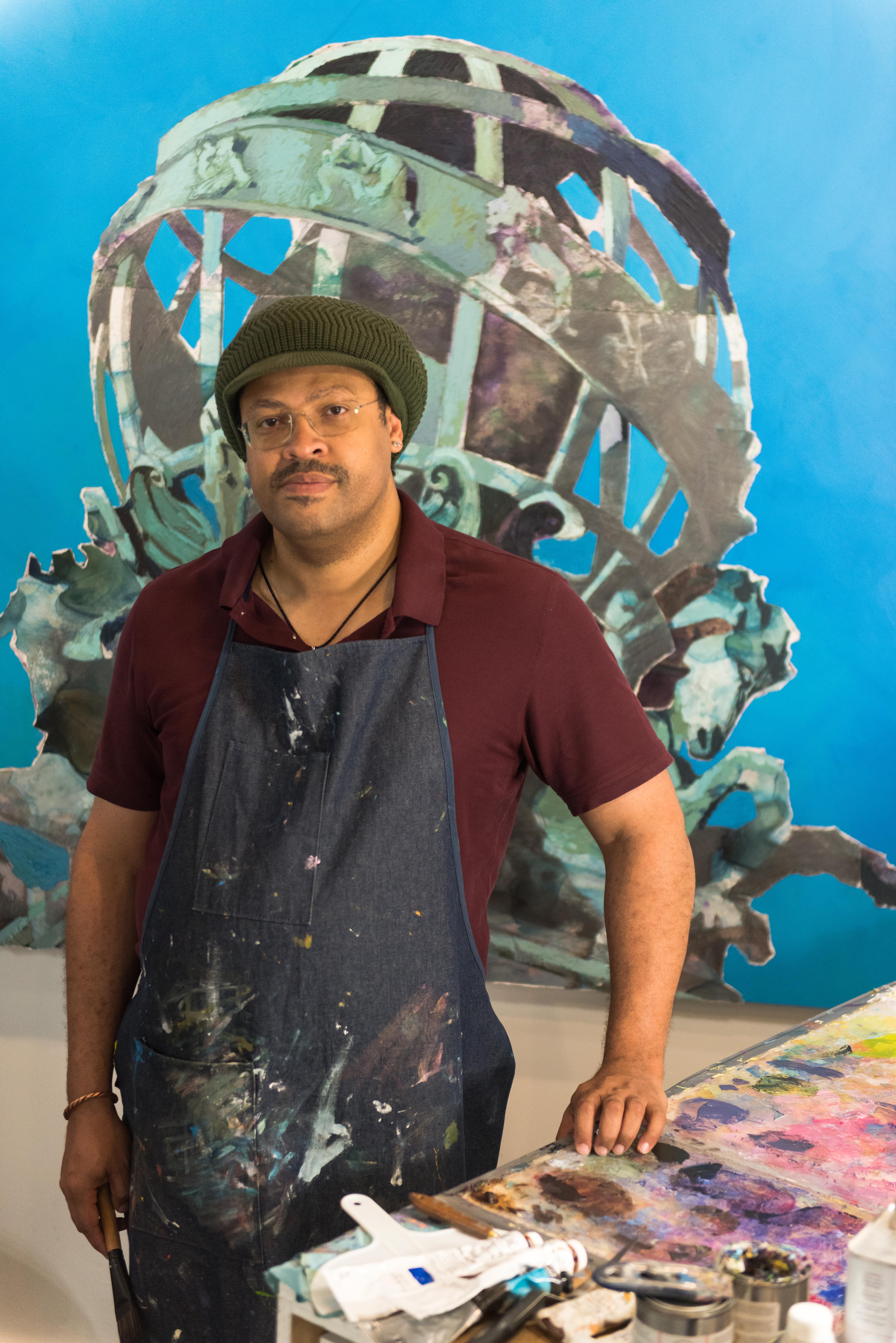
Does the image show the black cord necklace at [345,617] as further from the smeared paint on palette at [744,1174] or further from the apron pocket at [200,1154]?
the smeared paint on palette at [744,1174]

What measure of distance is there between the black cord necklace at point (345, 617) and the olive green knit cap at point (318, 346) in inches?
7.6

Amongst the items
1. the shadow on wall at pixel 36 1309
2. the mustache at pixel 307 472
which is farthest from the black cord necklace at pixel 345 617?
the shadow on wall at pixel 36 1309

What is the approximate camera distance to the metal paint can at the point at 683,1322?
2.29ft

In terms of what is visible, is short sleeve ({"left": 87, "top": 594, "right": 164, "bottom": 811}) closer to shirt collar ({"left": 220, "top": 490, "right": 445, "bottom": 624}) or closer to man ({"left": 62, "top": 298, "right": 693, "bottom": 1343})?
man ({"left": 62, "top": 298, "right": 693, "bottom": 1343})

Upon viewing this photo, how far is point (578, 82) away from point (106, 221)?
0.88 metres

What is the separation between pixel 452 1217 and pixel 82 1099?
0.80 metres

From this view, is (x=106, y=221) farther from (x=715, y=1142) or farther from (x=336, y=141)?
(x=715, y=1142)

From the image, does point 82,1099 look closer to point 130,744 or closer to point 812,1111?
point 130,744

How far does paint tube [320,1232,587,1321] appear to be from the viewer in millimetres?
754

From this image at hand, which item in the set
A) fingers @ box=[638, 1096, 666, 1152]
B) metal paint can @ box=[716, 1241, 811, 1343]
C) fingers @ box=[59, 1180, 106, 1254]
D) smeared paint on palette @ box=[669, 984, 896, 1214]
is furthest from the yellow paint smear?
fingers @ box=[59, 1180, 106, 1254]

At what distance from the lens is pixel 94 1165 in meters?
1.46

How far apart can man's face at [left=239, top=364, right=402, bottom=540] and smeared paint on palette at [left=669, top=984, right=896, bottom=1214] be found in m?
0.80

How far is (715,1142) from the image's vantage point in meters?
1.08

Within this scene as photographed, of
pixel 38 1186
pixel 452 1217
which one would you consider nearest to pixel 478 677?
pixel 452 1217
